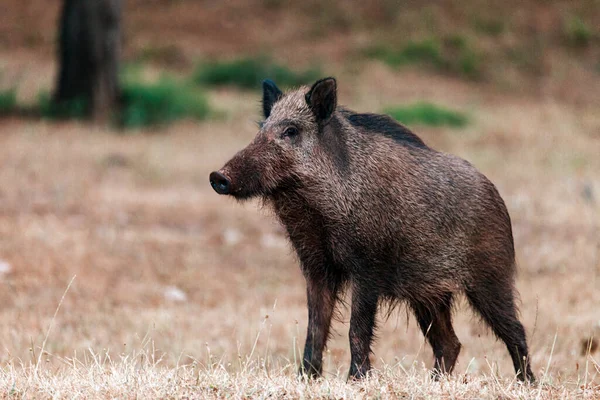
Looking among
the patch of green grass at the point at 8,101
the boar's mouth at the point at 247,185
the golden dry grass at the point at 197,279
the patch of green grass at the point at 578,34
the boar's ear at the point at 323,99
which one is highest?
the boar's ear at the point at 323,99

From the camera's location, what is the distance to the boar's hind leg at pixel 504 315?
4863mm

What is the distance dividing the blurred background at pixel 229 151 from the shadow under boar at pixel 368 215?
31 cm

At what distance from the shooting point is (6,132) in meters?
13.1

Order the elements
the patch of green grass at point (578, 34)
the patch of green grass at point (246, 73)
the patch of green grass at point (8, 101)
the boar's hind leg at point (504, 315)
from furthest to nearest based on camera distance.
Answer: the patch of green grass at point (578, 34)
the patch of green grass at point (246, 73)
the patch of green grass at point (8, 101)
the boar's hind leg at point (504, 315)

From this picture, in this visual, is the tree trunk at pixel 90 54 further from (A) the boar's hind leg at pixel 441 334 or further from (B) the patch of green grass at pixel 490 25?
(B) the patch of green grass at pixel 490 25

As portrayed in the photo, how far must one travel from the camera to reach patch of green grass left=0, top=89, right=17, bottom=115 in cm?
1457

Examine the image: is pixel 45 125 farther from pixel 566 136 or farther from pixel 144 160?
pixel 566 136

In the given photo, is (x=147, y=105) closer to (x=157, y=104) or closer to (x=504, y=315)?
(x=157, y=104)

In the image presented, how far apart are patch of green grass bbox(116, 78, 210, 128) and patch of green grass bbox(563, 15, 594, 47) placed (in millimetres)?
10739

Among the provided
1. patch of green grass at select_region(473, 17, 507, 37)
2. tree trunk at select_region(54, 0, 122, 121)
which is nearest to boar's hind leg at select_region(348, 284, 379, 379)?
tree trunk at select_region(54, 0, 122, 121)


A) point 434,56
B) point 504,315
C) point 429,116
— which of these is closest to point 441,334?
point 504,315

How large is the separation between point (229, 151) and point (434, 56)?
936 centimetres

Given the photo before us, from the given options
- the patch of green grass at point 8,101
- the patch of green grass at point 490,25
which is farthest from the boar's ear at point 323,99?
the patch of green grass at point 490,25

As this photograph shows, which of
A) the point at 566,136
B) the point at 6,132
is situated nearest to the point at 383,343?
the point at 6,132
